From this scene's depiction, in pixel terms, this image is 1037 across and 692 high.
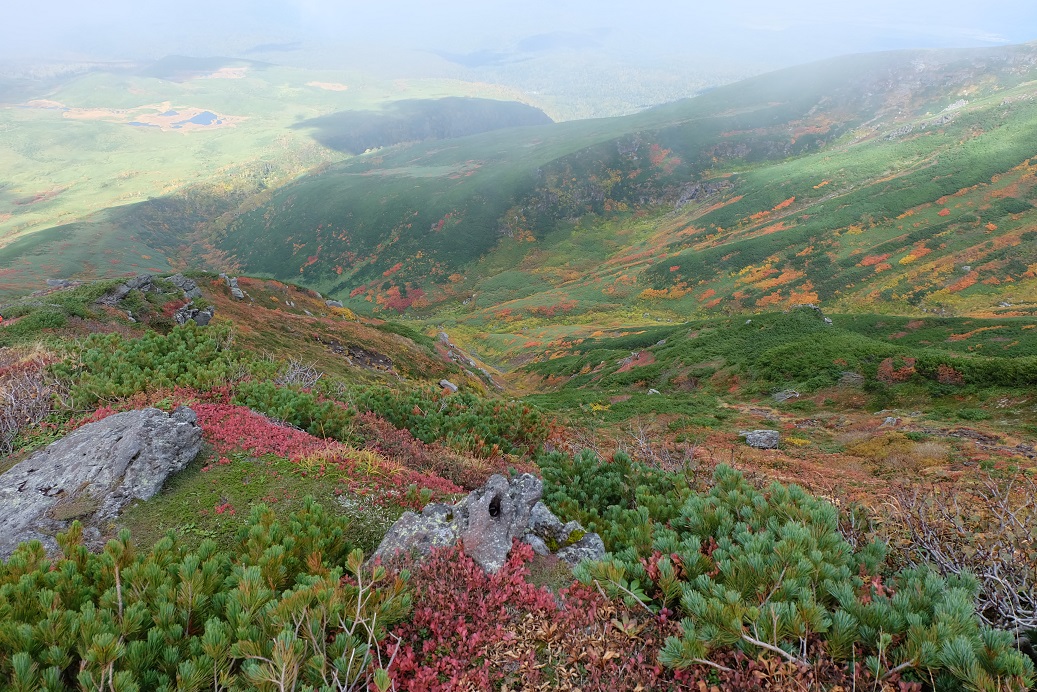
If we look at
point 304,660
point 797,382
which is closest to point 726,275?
point 797,382

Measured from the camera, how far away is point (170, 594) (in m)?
3.89

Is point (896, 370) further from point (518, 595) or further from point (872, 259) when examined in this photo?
point (872, 259)

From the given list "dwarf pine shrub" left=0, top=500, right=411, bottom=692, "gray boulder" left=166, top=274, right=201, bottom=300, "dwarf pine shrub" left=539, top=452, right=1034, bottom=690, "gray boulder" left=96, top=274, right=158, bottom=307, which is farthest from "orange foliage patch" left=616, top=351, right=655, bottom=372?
"dwarf pine shrub" left=0, top=500, right=411, bottom=692

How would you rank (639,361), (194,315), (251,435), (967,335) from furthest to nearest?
1. (639,361)
2. (967,335)
3. (194,315)
4. (251,435)

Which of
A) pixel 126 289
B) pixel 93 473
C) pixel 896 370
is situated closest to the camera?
pixel 93 473

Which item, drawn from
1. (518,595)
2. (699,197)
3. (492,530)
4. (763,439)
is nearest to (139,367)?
(492,530)

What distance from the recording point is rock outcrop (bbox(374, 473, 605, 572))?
546cm

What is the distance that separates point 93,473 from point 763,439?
21.5 m

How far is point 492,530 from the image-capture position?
579 centimetres

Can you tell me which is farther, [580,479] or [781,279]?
[781,279]

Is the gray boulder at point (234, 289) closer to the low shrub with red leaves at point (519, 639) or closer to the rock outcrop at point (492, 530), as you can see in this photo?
the rock outcrop at point (492, 530)

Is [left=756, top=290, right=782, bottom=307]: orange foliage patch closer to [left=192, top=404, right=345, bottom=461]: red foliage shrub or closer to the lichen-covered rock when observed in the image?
[left=192, top=404, right=345, bottom=461]: red foliage shrub

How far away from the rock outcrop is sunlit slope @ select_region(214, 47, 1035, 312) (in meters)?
59.9

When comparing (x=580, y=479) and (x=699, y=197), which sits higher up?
(x=580, y=479)
